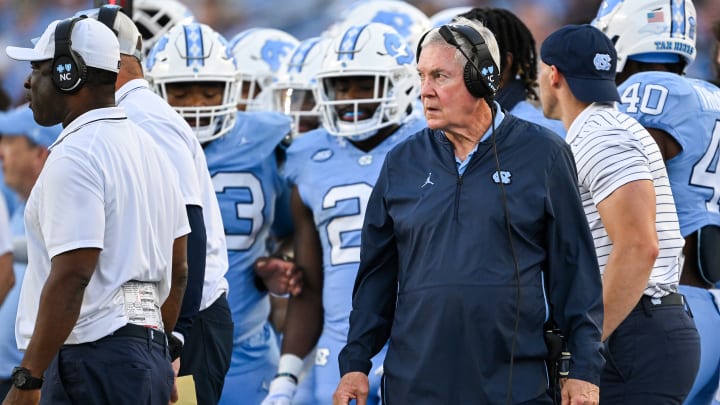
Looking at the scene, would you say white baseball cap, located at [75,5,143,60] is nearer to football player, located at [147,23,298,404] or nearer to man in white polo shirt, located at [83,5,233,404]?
man in white polo shirt, located at [83,5,233,404]

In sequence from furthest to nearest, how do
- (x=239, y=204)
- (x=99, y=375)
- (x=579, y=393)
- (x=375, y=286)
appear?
(x=239, y=204) < (x=375, y=286) < (x=99, y=375) < (x=579, y=393)

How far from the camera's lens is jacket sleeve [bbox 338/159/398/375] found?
12.6 ft

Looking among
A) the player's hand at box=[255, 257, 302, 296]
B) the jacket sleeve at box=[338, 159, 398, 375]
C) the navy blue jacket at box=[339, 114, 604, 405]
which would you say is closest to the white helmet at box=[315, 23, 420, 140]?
the player's hand at box=[255, 257, 302, 296]

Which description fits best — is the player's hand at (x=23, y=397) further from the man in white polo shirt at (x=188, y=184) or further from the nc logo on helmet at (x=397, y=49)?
the nc logo on helmet at (x=397, y=49)

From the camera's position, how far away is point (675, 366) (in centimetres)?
443

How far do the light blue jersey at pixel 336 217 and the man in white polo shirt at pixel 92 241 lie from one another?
1694 mm

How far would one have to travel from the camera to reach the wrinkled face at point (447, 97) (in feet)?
12.5

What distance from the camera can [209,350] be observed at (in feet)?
16.7

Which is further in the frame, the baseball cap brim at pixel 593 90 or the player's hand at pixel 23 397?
the baseball cap brim at pixel 593 90

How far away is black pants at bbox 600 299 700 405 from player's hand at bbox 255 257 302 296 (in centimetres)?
173

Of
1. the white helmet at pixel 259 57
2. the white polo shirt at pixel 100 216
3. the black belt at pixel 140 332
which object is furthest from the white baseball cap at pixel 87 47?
the white helmet at pixel 259 57

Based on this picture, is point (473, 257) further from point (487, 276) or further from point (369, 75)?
point (369, 75)

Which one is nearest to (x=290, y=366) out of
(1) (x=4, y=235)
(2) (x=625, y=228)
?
(1) (x=4, y=235)

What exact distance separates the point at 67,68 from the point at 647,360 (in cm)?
209
